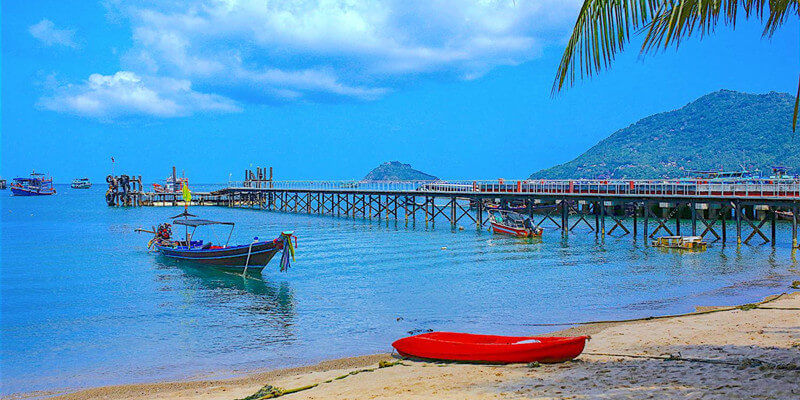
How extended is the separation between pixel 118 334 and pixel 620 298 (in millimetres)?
14946

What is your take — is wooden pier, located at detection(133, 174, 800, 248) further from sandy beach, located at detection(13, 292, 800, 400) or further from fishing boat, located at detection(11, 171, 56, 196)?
fishing boat, located at detection(11, 171, 56, 196)

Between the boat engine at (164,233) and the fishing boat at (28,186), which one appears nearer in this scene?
the boat engine at (164,233)

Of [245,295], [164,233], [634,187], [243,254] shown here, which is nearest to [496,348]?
[245,295]

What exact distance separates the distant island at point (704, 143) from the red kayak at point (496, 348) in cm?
12355

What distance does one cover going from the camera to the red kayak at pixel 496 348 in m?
10.4

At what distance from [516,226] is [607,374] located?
1312 inches

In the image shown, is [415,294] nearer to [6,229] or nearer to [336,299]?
[336,299]

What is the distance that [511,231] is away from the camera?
4222 centimetres

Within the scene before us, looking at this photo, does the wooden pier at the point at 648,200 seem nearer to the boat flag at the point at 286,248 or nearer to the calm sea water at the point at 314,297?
the calm sea water at the point at 314,297

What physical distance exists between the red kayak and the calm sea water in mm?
2553

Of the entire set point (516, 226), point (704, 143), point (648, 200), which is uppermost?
point (704, 143)

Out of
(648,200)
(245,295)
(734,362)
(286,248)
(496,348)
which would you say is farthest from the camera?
(648,200)

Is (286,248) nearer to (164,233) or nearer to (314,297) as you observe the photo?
(314,297)

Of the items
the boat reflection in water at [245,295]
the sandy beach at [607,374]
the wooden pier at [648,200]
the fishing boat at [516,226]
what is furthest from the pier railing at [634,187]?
the boat reflection in water at [245,295]
